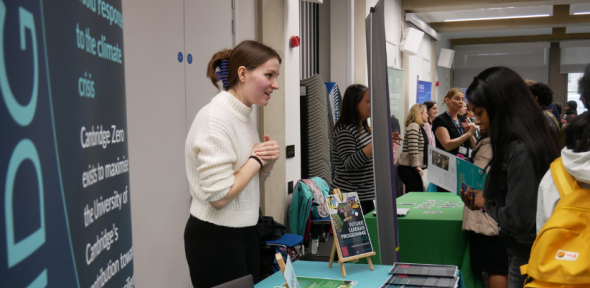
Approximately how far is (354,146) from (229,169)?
6.23 ft

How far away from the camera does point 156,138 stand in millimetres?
2756

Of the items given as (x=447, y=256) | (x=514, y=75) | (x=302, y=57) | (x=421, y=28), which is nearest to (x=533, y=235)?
(x=514, y=75)

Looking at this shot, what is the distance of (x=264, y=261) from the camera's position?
2.90m

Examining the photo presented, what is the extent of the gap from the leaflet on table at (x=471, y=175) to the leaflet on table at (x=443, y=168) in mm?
44

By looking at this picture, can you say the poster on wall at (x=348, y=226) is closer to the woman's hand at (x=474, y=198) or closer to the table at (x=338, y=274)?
the table at (x=338, y=274)

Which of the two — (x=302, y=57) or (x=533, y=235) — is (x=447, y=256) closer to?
(x=533, y=235)

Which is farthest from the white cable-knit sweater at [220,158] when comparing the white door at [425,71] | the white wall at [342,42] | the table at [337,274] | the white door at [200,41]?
the white door at [425,71]

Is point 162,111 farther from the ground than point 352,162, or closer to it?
farther from the ground

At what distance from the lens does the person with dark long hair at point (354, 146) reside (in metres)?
3.45

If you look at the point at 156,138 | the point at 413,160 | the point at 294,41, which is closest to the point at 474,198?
the point at 156,138

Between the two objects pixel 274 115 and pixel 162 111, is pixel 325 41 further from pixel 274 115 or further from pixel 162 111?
pixel 162 111

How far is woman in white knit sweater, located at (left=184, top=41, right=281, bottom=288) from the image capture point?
1.64 meters

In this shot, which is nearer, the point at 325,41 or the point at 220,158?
the point at 220,158

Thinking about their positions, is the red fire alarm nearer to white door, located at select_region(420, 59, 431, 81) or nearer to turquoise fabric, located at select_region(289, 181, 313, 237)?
turquoise fabric, located at select_region(289, 181, 313, 237)
